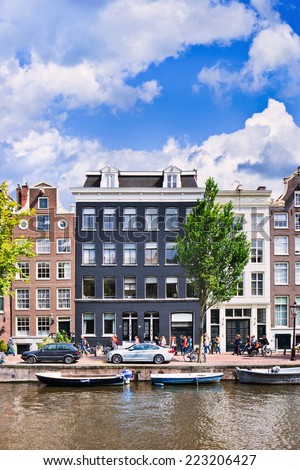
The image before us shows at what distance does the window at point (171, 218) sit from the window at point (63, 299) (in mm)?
10634

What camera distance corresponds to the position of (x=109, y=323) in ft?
160

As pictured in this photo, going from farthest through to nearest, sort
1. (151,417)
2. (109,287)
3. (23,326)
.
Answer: (109,287) < (23,326) < (151,417)

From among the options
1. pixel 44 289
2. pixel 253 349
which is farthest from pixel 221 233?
pixel 44 289

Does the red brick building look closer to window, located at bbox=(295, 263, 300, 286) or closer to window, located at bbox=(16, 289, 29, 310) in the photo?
window, located at bbox=(16, 289, 29, 310)

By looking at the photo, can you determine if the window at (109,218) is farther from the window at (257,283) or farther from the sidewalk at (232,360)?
the window at (257,283)

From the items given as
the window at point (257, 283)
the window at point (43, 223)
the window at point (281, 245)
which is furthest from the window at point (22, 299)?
the window at point (281, 245)

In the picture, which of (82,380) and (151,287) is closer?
(82,380)

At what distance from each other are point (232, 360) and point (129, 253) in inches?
589

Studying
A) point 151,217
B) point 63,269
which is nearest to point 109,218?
point 151,217

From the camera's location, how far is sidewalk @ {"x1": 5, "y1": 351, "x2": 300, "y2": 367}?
3553 centimetres

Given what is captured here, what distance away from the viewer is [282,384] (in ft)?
110

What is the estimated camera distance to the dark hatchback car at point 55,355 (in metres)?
36.7

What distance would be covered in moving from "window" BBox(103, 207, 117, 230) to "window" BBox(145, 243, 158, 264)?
361cm

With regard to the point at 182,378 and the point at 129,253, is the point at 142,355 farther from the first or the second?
the point at 129,253
